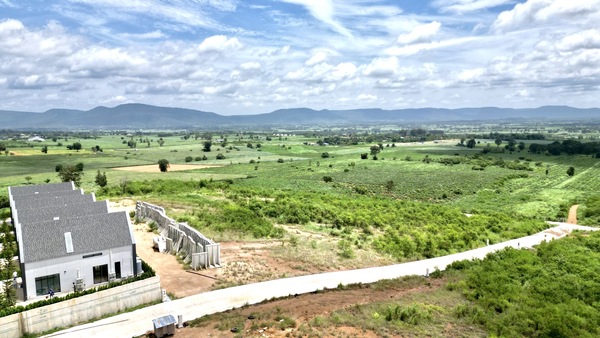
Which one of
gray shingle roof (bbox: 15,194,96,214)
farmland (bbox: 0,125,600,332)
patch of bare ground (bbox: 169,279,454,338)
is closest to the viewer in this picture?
patch of bare ground (bbox: 169,279,454,338)

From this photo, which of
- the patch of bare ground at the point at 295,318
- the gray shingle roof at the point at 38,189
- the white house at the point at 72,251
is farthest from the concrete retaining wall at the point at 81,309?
the gray shingle roof at the point at 38,189

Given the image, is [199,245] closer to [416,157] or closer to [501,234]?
[501,234]

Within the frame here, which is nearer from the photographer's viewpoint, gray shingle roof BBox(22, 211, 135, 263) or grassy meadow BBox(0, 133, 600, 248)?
gray shingle roof BBox(22, 211, 135, 263)

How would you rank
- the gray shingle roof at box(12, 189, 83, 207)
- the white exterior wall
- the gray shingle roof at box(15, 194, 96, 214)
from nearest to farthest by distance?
the white exterior wall < the gray shingle roof at box(15, 194, 96, 214) < the gray shingle roof at box(12, 189, 83, 207)

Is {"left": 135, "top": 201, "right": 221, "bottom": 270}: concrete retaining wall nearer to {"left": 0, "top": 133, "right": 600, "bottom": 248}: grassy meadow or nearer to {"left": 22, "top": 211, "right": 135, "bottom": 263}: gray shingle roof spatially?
{"left": 0, "top": 133, "right": 600, "bottom": 248}: grassy meadow

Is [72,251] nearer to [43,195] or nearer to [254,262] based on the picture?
[254,262]

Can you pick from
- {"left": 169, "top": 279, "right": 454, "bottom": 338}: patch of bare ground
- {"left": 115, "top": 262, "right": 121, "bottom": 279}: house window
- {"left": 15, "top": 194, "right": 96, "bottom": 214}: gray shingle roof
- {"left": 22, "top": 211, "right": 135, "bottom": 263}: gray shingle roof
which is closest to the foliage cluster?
{"left": 169, "top": 279, "right": 454, "bottom": 338}: patch of bare ground
